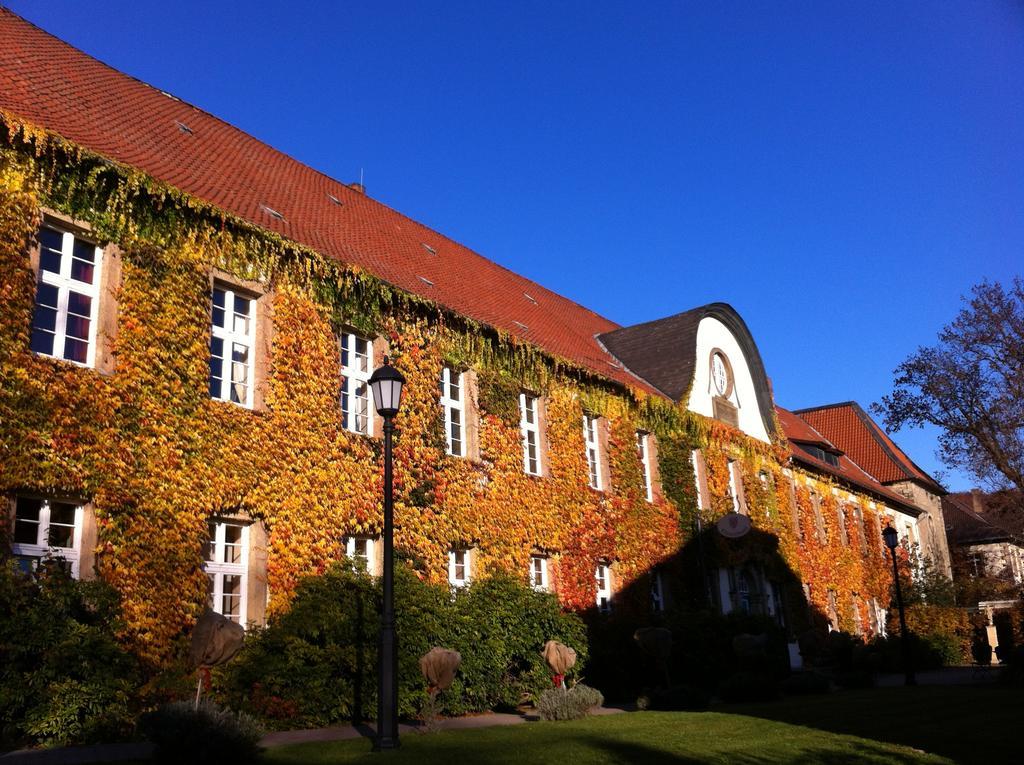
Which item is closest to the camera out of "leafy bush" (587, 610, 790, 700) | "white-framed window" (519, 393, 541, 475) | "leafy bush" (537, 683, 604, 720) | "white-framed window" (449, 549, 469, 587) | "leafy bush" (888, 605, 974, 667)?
"leafy bush" (537, 683, 604, 720)

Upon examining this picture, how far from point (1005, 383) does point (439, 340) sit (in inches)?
904

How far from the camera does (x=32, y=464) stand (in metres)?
11.3

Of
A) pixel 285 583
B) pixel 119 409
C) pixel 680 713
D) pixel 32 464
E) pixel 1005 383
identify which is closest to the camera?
pixel 32 464

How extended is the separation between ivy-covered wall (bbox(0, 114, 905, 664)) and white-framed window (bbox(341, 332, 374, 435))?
1.39ft

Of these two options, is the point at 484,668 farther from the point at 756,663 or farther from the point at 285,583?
the point at 756,663

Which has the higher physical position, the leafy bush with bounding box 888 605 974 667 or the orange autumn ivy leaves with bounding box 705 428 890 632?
the orange autumn ivy leaves with bounding box 705 428 890 632

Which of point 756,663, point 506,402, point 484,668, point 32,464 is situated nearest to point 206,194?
point 32,464

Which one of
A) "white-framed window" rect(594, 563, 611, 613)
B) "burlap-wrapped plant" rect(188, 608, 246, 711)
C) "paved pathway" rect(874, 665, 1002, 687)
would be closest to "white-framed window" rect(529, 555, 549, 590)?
"white-framed window" rect(594, 563, 611, 613)

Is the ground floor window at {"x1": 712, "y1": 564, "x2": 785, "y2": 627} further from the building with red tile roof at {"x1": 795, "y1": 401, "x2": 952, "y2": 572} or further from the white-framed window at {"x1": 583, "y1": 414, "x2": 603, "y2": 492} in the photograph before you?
the building with red tile roof at {"x1": 795, "y1": 401, "x2": 952, "y2": 572}

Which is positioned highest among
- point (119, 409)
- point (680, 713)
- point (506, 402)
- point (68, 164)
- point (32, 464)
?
point (68, 164)

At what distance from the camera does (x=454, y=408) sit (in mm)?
18719

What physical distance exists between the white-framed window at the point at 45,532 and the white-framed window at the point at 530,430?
32.8 ft

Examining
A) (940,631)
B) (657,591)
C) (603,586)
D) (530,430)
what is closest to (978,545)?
(940,631)

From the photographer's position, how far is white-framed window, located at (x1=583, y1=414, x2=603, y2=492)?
73.3 feet
